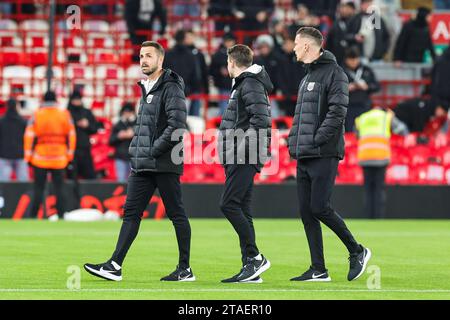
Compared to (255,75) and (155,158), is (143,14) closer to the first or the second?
(255,75)

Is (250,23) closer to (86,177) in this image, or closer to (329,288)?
(86,177)

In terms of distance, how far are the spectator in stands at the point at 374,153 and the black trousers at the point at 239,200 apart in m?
11.9

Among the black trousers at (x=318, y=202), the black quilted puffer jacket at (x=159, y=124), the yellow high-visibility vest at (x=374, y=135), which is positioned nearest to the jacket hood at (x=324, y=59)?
the black trousers at (x=318, y=202)

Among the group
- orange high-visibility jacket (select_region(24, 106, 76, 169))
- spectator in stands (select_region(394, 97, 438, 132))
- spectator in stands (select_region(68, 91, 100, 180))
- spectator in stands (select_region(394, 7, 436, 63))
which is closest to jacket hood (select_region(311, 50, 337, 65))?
orange high-visibility jacket (select_region(24, 106, 76, 169))

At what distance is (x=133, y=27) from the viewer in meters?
27.6

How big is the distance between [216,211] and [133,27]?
5993 mm

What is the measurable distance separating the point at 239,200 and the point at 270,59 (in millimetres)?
14649

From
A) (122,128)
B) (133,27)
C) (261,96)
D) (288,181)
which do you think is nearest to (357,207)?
(288,181)

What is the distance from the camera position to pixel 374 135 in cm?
2294

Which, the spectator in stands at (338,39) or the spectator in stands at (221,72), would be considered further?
the spectator in stands at (338,39)

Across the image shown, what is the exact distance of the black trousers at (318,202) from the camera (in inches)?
429

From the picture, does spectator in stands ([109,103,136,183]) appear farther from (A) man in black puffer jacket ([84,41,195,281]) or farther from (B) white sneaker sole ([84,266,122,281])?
(B) white sneaker sole ([84,266,122,281])

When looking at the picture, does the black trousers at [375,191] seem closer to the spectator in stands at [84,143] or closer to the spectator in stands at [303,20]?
the spectator in stands at [303,20]

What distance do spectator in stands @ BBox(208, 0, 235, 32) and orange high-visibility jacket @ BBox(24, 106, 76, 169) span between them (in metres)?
8.03
